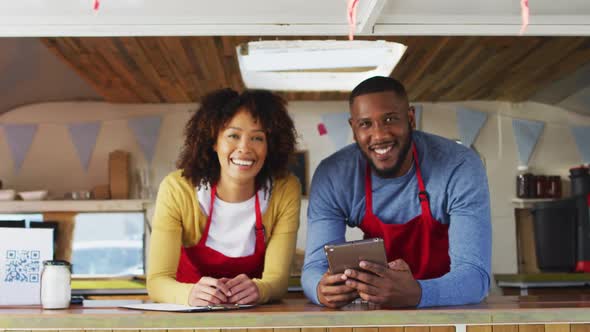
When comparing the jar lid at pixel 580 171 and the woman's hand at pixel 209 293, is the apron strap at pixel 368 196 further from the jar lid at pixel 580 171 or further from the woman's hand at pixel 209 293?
the jar lid at pixel 580 171

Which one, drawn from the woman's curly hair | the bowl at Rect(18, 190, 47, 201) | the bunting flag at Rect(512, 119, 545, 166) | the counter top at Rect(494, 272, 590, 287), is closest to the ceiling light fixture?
the woman's curly hair

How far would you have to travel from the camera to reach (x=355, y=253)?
5.89 feet

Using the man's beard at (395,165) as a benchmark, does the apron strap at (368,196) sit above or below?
→ below

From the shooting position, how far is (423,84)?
5.62 meters

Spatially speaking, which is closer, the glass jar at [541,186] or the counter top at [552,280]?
the counter top at [552,280]

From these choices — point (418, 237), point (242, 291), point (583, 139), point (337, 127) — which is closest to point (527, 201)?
point (583, 139)

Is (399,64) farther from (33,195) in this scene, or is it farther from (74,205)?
(33,195)

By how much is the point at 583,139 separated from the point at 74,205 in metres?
4.52

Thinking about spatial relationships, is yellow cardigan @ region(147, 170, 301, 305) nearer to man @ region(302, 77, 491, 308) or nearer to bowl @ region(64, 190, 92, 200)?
man @ region(302, 77, 491, 308)

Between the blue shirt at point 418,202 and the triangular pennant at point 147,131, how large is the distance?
4448 mm

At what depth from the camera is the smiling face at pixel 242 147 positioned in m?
2.19

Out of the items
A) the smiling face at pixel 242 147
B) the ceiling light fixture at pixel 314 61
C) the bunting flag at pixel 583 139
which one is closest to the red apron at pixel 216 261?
the smiling face at pixel 242 147

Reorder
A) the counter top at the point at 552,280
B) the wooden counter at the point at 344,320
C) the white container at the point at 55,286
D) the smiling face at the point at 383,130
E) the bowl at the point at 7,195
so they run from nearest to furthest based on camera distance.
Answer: the wooden counter at the point at 344,320
the white container at the point at 55,286
the smiling face at the point at 383,130
the counter top at the point at 552,280
the bowl at the point at 7,195

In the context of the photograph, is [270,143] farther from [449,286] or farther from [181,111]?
[181,111]
